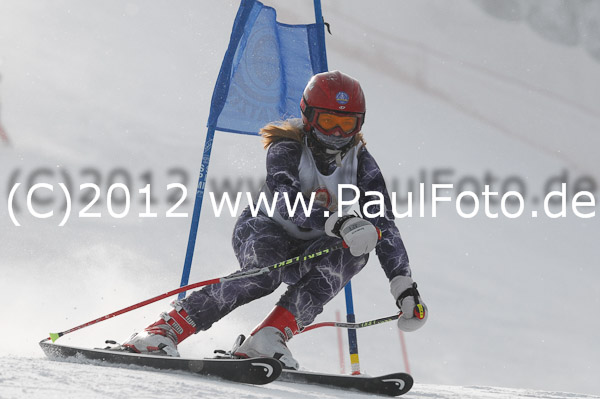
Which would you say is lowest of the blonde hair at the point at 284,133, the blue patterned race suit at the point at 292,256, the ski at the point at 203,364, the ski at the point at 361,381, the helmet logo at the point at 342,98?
the ski at the point at 361,381

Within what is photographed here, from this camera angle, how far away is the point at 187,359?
2.71 metres

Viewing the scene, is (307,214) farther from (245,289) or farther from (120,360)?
(120,360)

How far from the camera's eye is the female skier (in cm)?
298

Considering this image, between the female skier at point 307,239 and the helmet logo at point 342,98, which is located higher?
the helmet logo at point 342,98

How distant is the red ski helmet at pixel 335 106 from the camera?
10.7 feet

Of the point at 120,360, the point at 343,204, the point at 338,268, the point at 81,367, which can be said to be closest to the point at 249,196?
the point at 343,204

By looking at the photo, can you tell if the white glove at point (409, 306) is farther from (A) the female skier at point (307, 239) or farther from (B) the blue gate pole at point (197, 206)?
(B) the blue gate pole at point (197, 206)

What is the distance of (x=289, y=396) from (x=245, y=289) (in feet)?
2.45

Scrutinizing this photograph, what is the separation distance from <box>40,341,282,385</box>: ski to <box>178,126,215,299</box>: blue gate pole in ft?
4.32

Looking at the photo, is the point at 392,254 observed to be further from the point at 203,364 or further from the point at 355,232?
the point at 203,364

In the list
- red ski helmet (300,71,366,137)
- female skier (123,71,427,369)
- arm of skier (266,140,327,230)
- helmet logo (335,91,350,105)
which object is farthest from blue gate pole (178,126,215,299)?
helmet logo (335,91,350,105)

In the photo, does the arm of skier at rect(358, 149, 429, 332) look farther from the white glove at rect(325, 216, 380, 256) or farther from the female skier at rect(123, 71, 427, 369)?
the white glove at rect(325, 216, 380, 256)

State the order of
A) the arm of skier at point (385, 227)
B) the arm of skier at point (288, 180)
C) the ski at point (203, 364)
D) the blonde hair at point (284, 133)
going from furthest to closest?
the blonde hair at point (284, 133)
the arm of skier at point (385, 227)
the arm of skier at point (288, 180)
the ski at point (203, 364)

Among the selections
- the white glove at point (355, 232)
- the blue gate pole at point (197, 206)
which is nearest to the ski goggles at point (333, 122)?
the white glove at point (355, 232)
